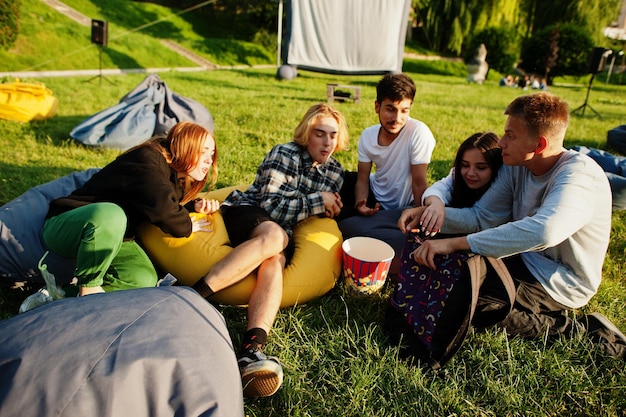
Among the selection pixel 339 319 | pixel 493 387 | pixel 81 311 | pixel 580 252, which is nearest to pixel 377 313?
pixel 339 319

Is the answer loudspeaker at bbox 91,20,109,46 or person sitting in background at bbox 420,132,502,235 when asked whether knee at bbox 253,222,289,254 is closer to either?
person sitting in background at bbox 420,132,502,235

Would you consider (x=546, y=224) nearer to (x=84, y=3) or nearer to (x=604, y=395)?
(x=604, y=395)

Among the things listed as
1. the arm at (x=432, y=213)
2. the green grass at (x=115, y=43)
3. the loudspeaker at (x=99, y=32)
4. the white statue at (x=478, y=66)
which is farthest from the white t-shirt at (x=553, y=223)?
the white statue at (x=478, y=66)

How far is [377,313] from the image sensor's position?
8.67ft

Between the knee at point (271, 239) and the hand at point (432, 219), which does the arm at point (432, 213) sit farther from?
the knee at point (271, 239)

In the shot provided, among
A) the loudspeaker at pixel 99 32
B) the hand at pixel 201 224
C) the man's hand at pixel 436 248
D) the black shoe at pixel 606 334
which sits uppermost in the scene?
the loudspeaker at pixel 99 32

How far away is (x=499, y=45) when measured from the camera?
73.0 feet

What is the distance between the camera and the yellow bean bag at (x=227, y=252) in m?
2.62

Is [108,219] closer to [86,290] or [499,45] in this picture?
[86,290]

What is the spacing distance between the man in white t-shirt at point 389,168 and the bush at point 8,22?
12415 millimetres

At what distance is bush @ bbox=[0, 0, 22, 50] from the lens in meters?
11.5

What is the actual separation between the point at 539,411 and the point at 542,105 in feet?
4.76

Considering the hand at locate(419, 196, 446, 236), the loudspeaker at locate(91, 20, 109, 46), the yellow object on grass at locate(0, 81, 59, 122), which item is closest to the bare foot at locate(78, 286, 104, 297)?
the hand at locate(419, 196, 446, 236)

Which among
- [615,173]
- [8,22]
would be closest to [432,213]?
[615,173]
